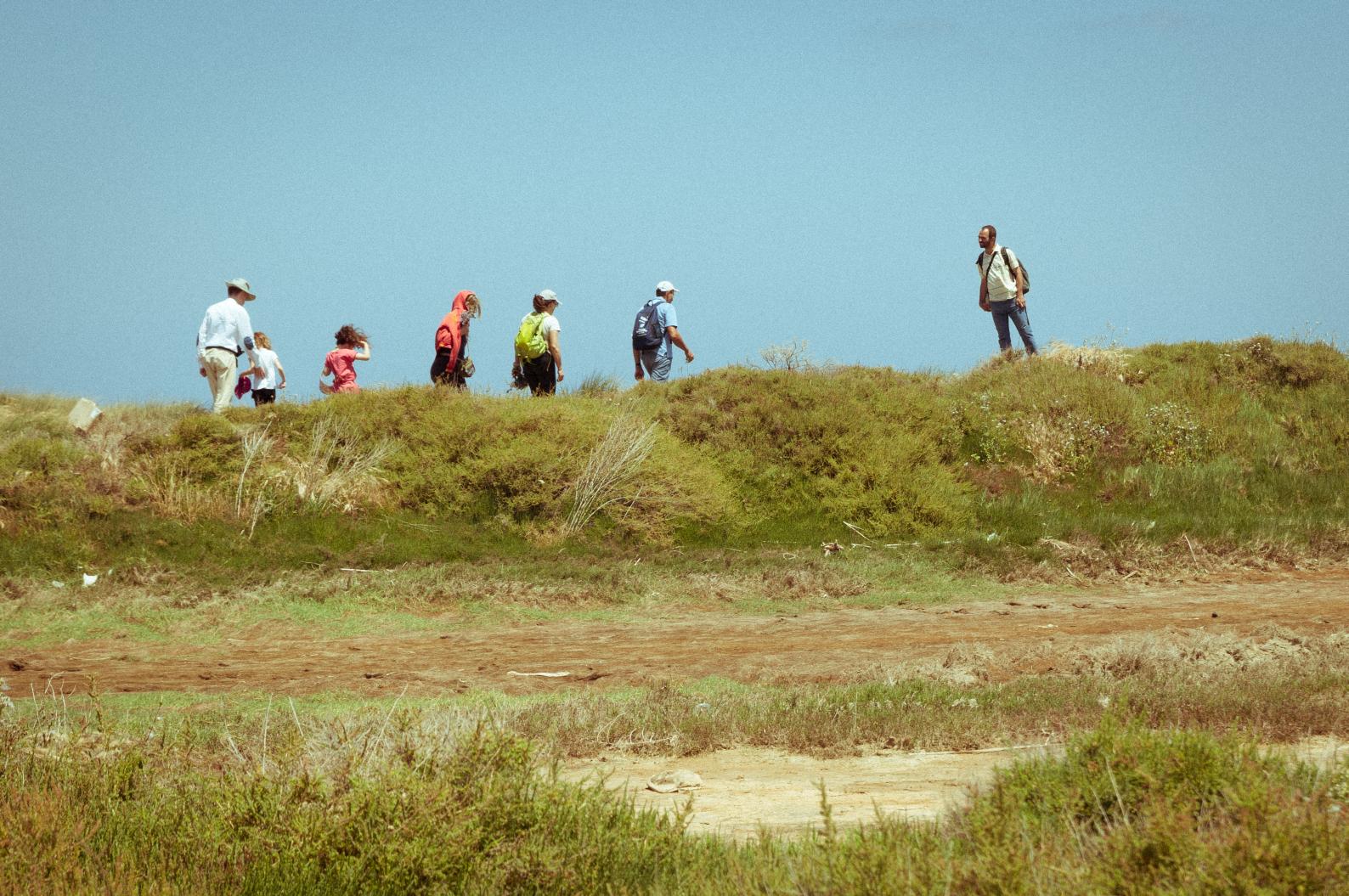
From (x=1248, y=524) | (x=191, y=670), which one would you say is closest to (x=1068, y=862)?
(x=191, y=670)

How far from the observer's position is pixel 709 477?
15078 millimetres

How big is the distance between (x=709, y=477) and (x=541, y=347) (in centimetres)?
477

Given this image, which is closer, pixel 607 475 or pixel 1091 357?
pixel 607 475

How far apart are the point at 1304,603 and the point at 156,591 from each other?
38.9 feet

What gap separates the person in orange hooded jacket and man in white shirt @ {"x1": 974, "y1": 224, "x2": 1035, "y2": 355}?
8.45 m

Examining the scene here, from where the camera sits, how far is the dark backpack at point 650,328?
19.5 metres

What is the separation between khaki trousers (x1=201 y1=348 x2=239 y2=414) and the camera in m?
17.3

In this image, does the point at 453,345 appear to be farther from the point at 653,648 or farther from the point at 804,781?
the point at 804,781

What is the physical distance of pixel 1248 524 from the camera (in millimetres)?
14742

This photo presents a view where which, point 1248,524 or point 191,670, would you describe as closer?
point 191,670

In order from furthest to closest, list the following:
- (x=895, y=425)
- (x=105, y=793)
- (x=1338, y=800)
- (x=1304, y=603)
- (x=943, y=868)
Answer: (x=895, y=425)
(x=1304, y=603)
(x=105, y=793)
(x=1338, y=800)
(x=943, y=868)

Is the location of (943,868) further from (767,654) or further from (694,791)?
(767,654)

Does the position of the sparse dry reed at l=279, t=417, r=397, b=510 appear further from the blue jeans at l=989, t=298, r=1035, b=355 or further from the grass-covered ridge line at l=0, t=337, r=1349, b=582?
the blue jeans at l=989, t=298, r=1035, b=355

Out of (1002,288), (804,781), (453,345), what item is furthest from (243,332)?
(804,781)
